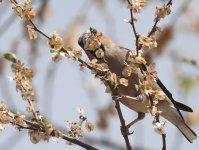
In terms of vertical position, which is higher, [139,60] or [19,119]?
[139,60]

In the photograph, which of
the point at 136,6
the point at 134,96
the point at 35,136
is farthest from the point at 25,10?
the point at 134,96

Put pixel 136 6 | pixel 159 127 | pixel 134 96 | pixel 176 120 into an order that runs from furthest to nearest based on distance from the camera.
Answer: pixel 176 120 < pixel 134 96 < pixel 159 127 < pixel 136 6

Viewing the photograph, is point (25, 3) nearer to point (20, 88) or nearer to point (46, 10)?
point (20, 88)

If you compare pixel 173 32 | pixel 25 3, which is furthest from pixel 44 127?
pixel 173 32

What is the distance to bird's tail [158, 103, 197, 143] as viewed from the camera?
5.31 m

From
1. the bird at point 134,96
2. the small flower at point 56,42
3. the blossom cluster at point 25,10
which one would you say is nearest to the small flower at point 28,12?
the blossom cluster at point 25,10

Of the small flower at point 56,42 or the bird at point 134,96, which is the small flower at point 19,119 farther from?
the bird at point 134,96

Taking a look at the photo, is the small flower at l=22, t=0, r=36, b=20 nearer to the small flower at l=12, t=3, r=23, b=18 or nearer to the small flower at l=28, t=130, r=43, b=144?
the small flower at l=12, t=3, r=23, b=18

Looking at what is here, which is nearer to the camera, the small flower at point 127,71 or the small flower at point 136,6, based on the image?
the small flower at point 136,6

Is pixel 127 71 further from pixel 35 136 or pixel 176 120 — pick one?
pixel 176 120

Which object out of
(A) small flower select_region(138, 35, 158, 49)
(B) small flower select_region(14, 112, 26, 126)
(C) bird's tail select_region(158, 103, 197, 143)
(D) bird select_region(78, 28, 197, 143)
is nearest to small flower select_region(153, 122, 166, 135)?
(A) small flower select_region(138, 35, 158, 49)

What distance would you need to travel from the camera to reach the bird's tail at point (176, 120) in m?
5.31

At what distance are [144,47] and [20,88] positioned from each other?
773 mm

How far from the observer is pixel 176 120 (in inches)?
221
